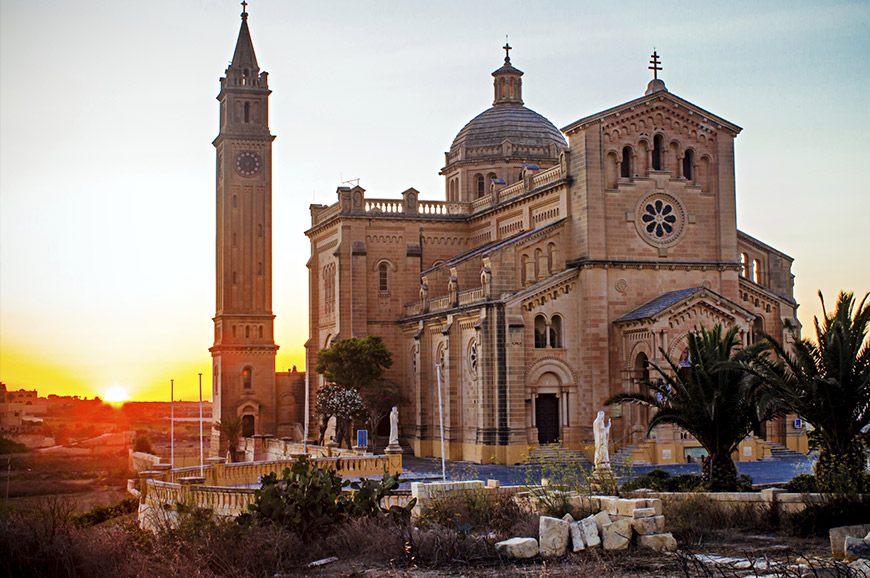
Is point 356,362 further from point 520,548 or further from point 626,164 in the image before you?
point 520,548

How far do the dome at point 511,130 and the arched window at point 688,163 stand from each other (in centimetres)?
1543

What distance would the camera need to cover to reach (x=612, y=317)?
154ft

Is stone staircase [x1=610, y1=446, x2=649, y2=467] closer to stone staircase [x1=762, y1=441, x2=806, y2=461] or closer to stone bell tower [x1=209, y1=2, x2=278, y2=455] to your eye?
stone staircase [x1=762, y1=441, x2=806, y2=461]

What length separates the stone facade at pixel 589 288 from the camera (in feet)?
150

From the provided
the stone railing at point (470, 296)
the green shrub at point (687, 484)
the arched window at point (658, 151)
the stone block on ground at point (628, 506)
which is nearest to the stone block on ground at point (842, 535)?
the stone block on ground at point (628, 506)

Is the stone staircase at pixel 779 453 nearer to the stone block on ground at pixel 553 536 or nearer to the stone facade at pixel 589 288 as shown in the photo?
the stone facade at pixel 589 288

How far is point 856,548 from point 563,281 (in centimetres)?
3001

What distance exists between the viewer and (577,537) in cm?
2039

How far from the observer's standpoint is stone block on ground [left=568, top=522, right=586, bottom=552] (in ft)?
66.6

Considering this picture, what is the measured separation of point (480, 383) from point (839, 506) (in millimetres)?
25349

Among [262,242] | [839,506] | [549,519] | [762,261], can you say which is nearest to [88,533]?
[549,519]

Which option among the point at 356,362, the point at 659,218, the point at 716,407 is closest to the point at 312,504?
the point at 716,407

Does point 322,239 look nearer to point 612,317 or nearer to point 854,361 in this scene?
point 612,317

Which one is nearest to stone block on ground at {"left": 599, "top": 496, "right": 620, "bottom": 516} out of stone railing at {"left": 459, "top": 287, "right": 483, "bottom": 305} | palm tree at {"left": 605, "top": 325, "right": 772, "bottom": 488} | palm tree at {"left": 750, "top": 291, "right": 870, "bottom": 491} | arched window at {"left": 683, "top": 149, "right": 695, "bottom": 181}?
palm tree at {"left": 750, "top": 291, "right": 870, "bottom": 491}
